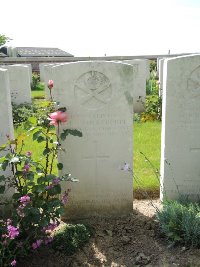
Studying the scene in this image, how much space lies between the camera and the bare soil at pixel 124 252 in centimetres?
298

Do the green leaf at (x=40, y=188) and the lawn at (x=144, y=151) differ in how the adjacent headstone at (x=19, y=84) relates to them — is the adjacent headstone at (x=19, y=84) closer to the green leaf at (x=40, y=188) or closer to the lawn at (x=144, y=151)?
the lawn at (x=144, y=151)

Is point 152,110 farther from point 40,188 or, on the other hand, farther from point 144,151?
point 40,188

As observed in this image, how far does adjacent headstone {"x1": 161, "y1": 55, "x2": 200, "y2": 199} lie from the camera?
3.47m

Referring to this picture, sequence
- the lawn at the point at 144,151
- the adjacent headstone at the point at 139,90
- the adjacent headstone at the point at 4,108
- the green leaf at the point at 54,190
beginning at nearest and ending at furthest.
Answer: the green leaf at the point at 54,190 < the adjacent headstone at the point at 4,108 < the lawn at the point at 144,151 < the adjacent headstone at the point at 139,90

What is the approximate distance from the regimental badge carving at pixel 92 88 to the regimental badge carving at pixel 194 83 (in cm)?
87

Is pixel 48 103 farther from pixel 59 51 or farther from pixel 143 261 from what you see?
pixel 59 51

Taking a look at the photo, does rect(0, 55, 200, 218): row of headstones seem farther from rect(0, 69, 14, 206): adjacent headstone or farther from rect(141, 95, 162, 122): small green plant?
rect(141, 95, 162, 122): small green plant

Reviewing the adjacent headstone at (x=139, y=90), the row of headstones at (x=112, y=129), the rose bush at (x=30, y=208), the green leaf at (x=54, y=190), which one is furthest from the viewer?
the adjacent headstone at (x=139, y=90)

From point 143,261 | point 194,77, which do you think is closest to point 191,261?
point 143,261

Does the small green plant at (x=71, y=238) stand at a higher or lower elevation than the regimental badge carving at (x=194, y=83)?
lower

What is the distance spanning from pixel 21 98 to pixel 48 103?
6983 mm

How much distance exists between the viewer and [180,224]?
317 centimetres

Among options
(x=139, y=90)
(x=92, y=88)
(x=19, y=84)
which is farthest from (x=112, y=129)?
(x=19, y=84)

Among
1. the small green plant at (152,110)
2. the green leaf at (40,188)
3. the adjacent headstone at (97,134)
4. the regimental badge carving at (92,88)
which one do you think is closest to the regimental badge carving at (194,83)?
the adjacent headstone at (97,134)
